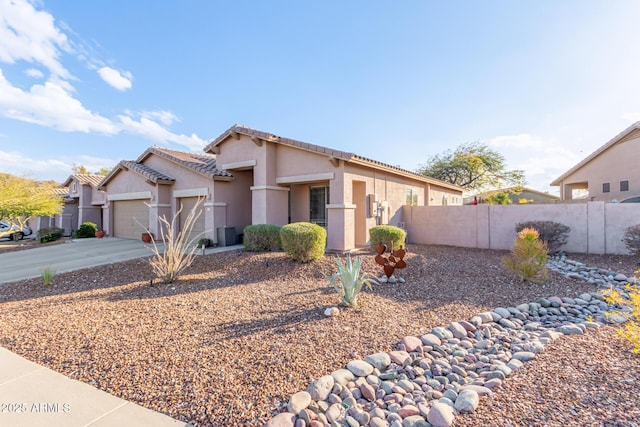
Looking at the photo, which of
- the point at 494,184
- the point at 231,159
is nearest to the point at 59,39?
the point at 231,159

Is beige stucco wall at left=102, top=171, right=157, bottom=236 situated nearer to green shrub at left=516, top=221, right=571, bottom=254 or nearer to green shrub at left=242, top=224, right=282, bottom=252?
green shrub at left=242, top=224, right=282, bottom=252

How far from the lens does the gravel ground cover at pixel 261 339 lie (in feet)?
9.78

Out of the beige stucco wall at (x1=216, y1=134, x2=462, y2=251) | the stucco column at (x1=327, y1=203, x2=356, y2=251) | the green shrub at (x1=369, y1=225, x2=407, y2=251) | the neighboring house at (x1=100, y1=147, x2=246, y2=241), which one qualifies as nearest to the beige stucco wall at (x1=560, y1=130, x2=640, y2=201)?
the beige stucco wall at (x1=216, y1=134, x2=462, y2=251)

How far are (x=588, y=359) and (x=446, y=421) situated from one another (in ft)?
8.41

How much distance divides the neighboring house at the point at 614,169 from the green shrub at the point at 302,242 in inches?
791

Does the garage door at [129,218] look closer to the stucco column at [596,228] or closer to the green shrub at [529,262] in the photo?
the green shrub at [529,262]

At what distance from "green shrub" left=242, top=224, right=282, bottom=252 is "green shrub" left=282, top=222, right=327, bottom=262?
196 cm

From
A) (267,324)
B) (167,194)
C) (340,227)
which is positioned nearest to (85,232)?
(167,194)

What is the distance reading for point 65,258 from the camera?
1238 centimetres

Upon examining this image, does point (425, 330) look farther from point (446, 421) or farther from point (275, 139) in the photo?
point (275, 139)

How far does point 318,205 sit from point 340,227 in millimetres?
3101

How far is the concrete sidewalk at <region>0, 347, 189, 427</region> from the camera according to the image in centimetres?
274

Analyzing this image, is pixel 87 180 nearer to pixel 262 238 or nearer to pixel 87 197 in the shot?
pixel 87 197

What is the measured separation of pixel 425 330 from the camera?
4.82 m
